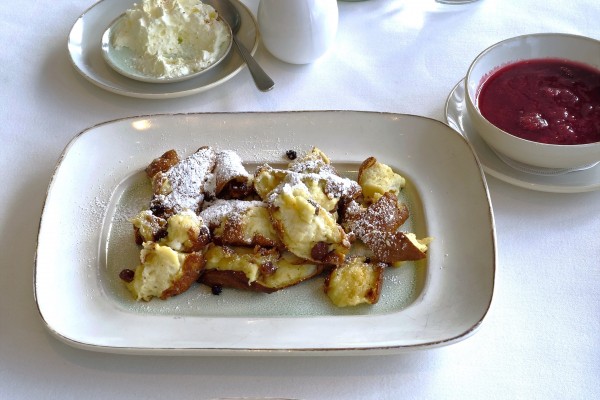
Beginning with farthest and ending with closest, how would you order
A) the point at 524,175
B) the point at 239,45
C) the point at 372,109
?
the point at 239,45, the point at 372,109, the point at 524,175

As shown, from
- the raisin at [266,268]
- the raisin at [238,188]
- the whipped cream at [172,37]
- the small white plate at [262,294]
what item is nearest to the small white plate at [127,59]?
the whipped cream at [172,37]

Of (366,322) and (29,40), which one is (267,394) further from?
(29,40)

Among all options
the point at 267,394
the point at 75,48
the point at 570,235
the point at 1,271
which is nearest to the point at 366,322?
the point at 267,394

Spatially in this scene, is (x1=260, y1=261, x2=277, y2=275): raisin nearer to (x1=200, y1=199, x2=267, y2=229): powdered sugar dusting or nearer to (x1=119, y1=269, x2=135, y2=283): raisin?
(x1=200, y1=199, x2=267, y2=229): powdered sugar dusting

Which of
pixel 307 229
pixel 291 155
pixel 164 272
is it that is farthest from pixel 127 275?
pixel 291 155

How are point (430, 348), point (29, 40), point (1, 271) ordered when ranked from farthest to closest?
point (29, 40) → point (1, 271) → point (430, 348)

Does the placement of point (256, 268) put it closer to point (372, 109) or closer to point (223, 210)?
point (223, 210)

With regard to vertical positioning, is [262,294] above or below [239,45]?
below
